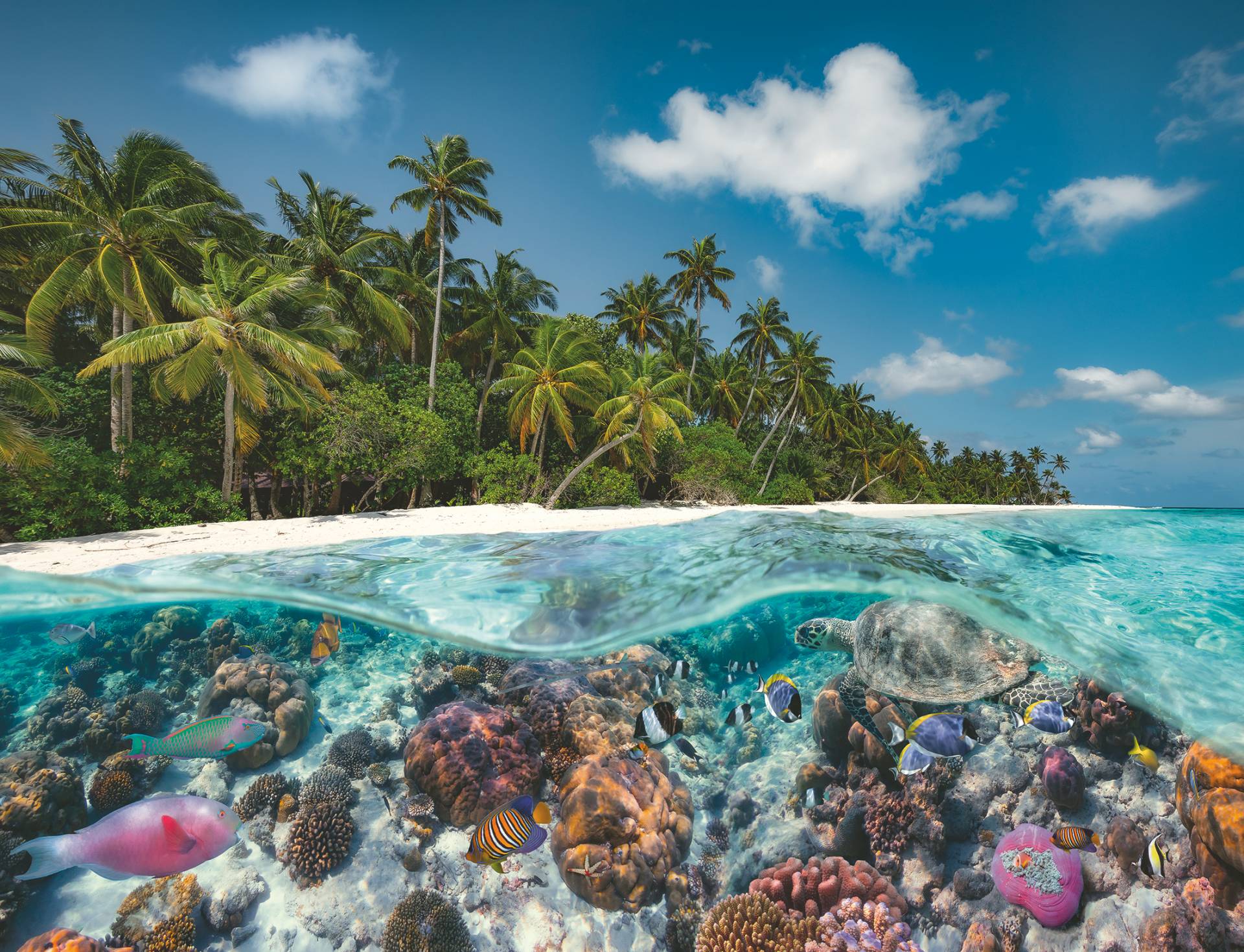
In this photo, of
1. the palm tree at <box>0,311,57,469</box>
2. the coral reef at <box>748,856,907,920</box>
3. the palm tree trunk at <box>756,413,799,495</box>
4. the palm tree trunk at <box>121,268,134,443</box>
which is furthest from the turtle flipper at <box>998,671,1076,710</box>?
the palm tree trunk at <box>756,413,799,495</box>

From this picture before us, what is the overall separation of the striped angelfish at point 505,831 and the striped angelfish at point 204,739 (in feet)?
8.41

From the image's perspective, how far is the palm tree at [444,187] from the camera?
2198 cm

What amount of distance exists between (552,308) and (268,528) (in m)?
21.2

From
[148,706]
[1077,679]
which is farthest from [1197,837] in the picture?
[148,706]

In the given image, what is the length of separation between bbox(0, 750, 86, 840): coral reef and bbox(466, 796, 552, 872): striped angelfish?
6416mm

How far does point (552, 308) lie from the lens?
2981cm

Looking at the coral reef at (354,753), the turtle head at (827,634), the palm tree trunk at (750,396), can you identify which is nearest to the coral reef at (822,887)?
the turtle head at (827,634)

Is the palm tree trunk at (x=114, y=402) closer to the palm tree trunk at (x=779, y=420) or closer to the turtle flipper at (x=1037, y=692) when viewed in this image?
the turtle flipper at (x=1037, y=692)

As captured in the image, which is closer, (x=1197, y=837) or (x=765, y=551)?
(x=1197, y=837)

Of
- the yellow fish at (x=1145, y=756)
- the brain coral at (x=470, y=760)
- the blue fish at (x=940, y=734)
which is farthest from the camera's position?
the brain coral at (x=470, y=760)

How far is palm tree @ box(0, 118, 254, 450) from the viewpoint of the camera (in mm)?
13820

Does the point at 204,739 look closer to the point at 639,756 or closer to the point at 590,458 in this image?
the point at 639,756

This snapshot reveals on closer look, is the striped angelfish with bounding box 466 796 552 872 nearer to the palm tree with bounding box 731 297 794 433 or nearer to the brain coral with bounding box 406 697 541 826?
the brain coral with bounding box 406 697 541 826

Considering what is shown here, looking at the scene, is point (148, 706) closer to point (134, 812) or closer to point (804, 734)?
point (134, 812)
